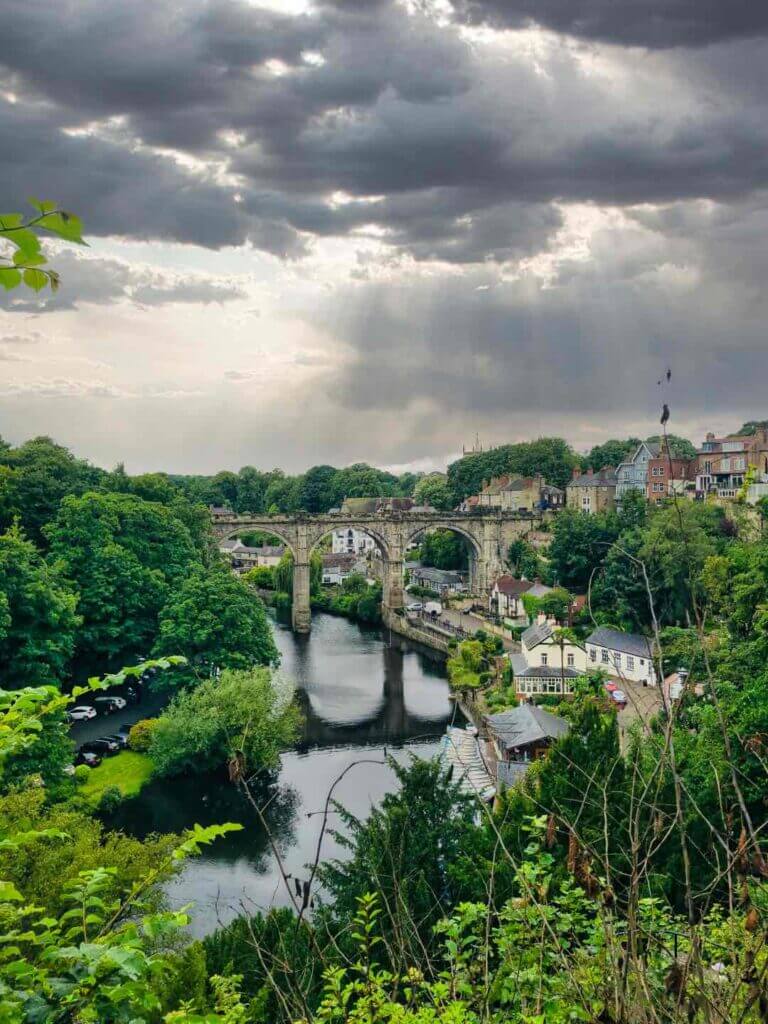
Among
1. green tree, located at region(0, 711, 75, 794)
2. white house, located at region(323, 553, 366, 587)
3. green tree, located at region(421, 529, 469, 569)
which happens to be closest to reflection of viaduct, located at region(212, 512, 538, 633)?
green tree, located at region(421, 529, 469, 569)

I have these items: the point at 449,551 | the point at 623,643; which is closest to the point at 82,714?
the point at 623,643

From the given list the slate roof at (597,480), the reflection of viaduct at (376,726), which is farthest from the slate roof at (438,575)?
the reflection of viaduct at (376,726)

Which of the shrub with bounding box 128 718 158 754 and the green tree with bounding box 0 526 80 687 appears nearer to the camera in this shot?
the green tree with bounding box 0 526 80 687

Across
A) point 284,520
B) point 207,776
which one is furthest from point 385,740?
point 284,520

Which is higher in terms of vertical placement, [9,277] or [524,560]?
[9,277]

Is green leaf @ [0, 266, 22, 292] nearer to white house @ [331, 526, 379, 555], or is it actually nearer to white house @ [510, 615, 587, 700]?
white house @ [510, 615, 587, 700]

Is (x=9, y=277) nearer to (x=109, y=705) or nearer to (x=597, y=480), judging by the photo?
(x=109, y=705)
